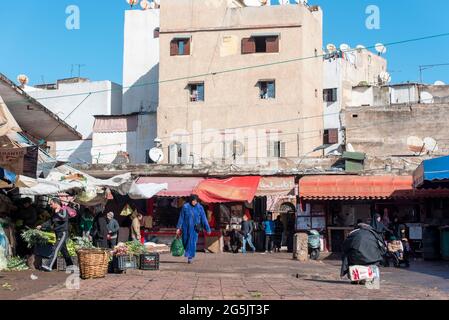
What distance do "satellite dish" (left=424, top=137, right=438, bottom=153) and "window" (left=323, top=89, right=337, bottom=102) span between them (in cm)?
868

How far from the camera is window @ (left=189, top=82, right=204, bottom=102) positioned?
38.9m

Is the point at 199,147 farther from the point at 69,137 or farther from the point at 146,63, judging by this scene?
the point at 69,137

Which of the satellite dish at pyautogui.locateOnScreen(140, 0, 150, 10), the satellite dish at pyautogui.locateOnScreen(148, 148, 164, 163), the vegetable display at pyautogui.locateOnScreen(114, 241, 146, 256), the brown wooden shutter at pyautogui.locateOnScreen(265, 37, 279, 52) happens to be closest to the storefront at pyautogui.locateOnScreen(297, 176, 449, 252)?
the satellite dish at pyautogui.locateOnScreen(148, 148, 164, 163)

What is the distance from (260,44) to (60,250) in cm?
2657

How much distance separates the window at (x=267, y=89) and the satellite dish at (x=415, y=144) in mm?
9023

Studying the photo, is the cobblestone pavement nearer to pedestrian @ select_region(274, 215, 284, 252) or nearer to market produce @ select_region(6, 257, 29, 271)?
market produce @ select_region(6, 257, 29, 271)

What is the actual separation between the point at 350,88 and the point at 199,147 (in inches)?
583

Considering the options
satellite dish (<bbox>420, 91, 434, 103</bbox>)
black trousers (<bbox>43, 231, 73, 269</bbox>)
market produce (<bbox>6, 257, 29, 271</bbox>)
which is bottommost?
market produce (<bbox>6, 257, 29, 271</bbox>)

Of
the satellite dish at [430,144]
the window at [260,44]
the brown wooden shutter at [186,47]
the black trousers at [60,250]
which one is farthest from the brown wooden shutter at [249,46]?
the black trousers at [60,250]

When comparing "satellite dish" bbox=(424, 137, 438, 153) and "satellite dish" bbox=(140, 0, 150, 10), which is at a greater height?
"satellite dish" bbox=(140, 0, 150, 10)

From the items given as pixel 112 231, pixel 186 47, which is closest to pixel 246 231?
pixel 112 231

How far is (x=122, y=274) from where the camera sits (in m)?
13.6
